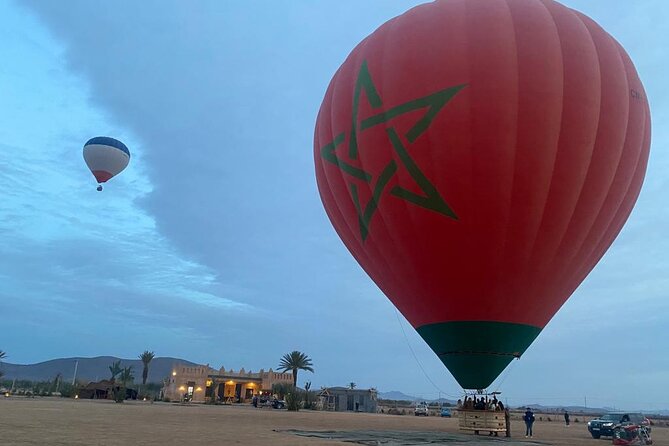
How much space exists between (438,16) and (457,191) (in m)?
5.69

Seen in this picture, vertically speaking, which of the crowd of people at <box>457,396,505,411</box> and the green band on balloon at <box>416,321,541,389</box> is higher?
the green band on balloon at <box>416,321,541,389</box>

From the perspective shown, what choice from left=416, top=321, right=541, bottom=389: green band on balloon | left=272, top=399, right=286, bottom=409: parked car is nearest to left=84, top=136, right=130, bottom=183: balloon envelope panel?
left=272, top=399, right=286, bottom=409: parked car

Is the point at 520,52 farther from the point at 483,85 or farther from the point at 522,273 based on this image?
the point at 522,273

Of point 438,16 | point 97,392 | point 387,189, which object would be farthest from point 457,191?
point 97,392

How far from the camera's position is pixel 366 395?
62719 mm

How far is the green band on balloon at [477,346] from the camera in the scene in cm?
1476

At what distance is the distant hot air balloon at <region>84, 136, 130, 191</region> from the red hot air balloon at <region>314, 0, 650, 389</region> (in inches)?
1189

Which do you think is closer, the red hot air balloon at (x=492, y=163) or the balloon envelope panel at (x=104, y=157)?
the red hot air balloon at (x=492, y=163)

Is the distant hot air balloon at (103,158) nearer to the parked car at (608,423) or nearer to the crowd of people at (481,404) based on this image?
the crowd of people at (481,404)

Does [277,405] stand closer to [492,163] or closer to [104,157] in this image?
[104,157]

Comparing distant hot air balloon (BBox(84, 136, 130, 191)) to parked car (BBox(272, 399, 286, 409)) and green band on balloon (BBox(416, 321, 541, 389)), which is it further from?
green band on balloon (BBox(416, 321, 541, 389))

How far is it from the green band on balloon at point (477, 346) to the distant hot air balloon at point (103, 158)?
32866mm

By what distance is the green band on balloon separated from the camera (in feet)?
48.4

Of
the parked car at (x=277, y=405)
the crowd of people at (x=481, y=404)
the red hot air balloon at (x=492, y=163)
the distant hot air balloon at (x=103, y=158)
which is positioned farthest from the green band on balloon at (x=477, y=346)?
the parked car at (x=277, y=405)
